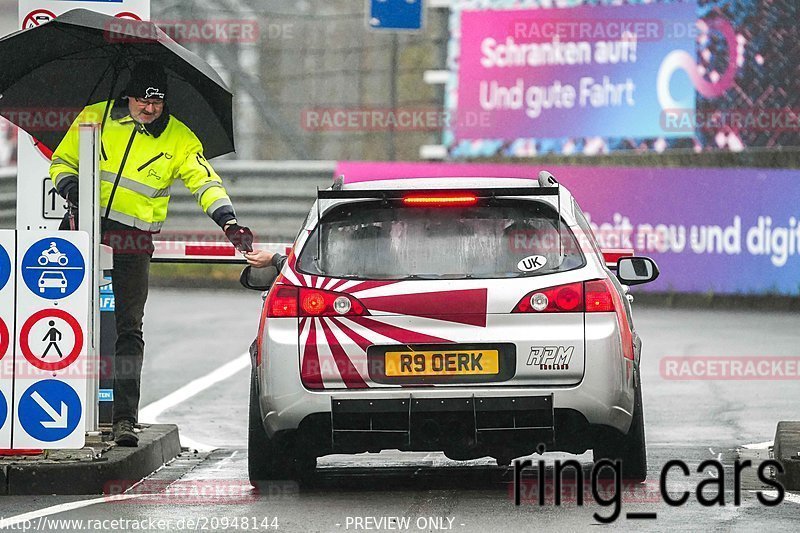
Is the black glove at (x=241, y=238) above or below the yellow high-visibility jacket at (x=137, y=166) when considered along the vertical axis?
below

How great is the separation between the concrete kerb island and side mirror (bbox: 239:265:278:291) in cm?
101

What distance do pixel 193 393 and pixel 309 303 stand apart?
17.9 feet

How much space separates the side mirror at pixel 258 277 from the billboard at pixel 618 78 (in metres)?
13.9

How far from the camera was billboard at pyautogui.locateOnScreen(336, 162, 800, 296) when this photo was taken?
852 inches

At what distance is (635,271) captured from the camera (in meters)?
9.83

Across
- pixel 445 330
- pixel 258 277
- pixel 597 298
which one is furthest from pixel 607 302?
pixel 258 277

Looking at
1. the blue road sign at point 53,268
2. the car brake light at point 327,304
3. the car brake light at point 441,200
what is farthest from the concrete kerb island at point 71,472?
the car brake light at point 441,200

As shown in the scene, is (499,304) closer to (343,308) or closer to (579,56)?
(343,308)

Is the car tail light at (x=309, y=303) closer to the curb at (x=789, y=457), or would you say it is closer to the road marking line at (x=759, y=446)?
the curb at (x=789, y=457)

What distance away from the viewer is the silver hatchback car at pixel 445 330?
8.61 metres

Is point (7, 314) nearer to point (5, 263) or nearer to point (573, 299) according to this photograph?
point (5, 263)

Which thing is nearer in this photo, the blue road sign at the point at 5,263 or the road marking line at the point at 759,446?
the blue road sign at the point at 5,263

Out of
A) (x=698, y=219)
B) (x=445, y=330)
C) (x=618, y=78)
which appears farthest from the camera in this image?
(x=618, y=78)

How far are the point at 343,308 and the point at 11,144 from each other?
1739 cm
